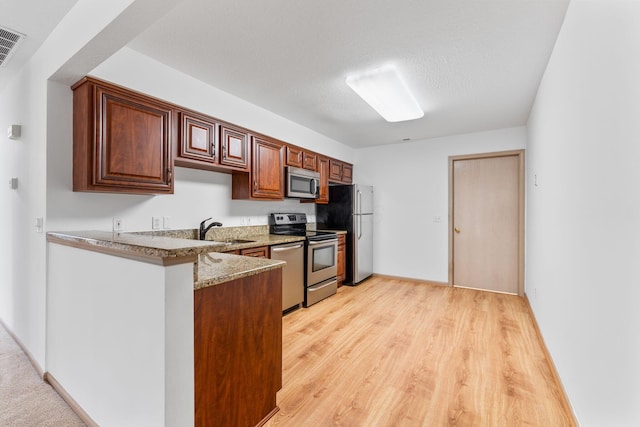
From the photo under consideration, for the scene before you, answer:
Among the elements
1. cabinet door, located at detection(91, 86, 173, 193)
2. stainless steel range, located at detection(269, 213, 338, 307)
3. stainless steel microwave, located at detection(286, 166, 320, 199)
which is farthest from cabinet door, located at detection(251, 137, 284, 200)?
cabinet door, located at detection(91, 86, 173, 193)

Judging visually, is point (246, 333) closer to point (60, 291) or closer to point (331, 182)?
point (60, 291)

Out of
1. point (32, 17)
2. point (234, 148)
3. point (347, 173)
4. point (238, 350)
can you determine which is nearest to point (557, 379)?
point (238, 350)

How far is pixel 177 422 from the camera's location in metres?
1.16

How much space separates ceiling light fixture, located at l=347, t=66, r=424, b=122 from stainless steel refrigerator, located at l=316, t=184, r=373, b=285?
1.67 m

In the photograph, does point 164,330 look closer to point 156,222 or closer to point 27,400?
point 27,400

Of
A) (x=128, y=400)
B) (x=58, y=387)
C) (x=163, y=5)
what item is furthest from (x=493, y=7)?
(x=58, y=387)

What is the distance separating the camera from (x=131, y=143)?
2158mm

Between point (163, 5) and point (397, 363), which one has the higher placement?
point (163, 5)

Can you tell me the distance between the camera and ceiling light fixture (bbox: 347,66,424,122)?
257cm

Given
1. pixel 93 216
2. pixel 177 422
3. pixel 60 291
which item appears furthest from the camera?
pixel 93 216

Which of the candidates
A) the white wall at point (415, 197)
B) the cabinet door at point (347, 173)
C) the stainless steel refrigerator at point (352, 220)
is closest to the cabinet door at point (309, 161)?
the stainless steel refrigerator at point (352, 220)

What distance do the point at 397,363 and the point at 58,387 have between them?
7.79 ft

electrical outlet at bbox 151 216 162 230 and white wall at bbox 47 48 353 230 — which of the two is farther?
electrical outlet at bbox 151 216 162 230

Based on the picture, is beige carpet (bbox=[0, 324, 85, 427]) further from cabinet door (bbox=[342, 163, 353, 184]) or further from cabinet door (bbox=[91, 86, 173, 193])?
cabinet door (bbox=[342, 163, 353, 184])
